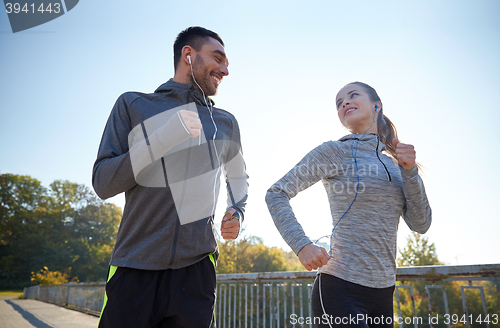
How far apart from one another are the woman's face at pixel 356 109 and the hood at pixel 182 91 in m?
0.92

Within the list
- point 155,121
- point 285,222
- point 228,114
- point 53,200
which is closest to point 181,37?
point 228,114

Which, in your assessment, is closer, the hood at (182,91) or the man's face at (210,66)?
the hood at (182,91)

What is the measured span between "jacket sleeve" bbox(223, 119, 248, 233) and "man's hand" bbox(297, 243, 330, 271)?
0.50 metres

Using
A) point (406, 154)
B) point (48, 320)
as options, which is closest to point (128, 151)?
point (406, 154)

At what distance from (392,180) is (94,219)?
50830 mm

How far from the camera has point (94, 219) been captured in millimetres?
45750

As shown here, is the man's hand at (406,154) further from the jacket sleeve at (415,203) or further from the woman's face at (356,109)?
the woman's face at (356,109)

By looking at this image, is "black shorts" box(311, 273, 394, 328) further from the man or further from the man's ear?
the man's ear

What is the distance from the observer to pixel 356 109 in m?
1.95

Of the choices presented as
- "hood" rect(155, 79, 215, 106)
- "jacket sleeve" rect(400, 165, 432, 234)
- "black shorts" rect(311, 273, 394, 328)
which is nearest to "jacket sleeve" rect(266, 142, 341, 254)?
"black shorts" rect(311, 273, 394, 328)

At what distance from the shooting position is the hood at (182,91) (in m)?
1.69

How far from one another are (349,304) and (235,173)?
35.5 inches

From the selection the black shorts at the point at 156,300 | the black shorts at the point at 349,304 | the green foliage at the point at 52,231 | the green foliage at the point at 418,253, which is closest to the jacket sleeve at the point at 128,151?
the black shorts at the point at 156,300

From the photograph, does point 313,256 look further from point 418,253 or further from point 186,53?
point 418,253
